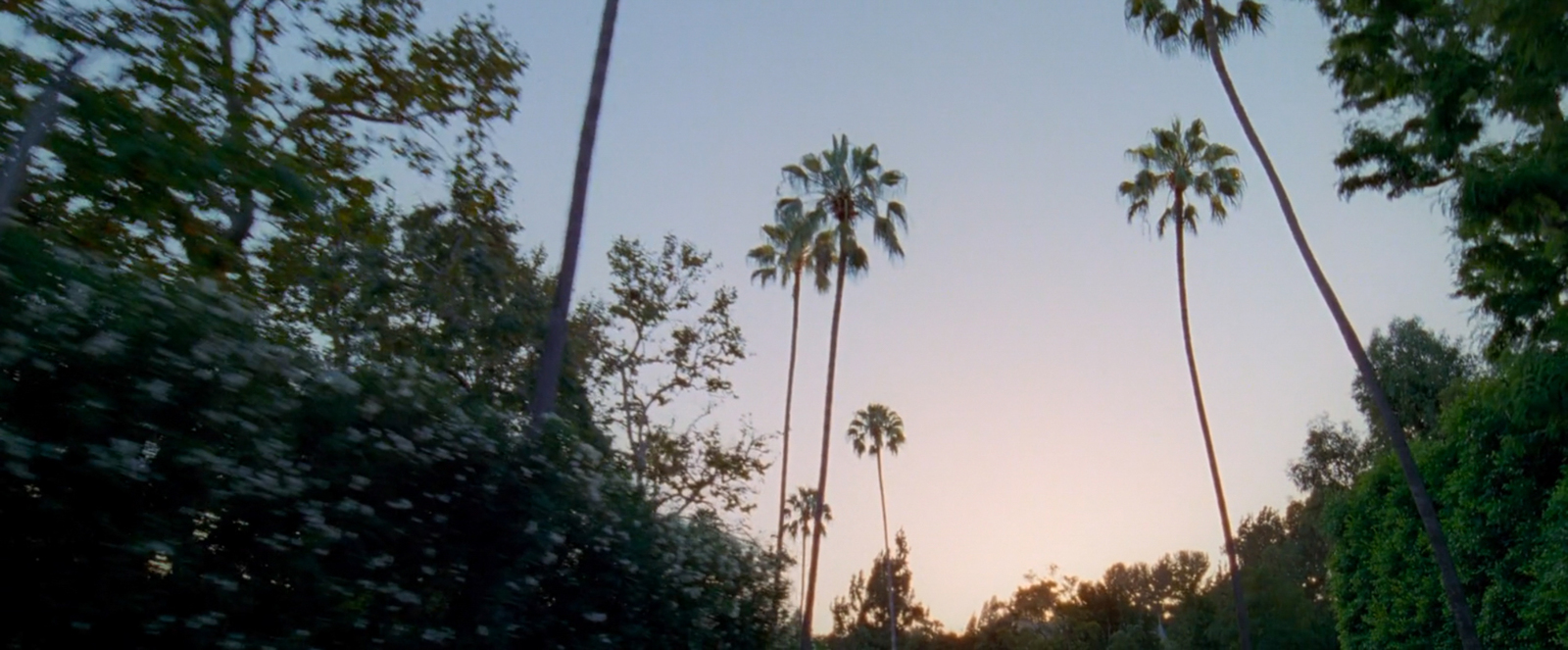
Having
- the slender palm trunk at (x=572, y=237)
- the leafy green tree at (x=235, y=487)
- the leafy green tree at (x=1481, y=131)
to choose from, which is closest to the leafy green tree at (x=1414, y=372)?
the leafy green tree at (x=1481, y=131)

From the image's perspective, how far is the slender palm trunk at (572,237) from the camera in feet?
36.2

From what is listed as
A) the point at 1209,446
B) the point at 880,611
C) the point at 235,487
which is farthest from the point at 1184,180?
the point at 880,611

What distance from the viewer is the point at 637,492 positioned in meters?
8.58

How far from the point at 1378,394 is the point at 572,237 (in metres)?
12.1

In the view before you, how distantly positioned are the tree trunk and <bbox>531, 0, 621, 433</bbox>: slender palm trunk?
17.0 ft

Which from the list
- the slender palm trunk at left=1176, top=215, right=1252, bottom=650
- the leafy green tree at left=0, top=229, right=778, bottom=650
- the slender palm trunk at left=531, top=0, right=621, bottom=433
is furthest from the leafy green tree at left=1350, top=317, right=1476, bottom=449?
the leafy green tree at left=0, top=229, right=778, bottom=650

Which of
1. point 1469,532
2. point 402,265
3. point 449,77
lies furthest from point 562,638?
point 1469,532

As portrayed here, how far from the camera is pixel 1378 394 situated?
15453mm

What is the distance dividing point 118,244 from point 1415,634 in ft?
64.6

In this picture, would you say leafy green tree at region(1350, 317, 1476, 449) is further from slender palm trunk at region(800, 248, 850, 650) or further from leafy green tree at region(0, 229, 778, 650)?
leafy green tree at region(0, 229, 778, 650)

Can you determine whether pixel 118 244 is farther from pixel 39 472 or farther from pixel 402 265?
pixel 402 265

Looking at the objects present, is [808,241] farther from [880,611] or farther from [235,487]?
[880,611]

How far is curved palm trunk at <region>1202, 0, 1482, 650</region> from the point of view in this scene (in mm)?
14133

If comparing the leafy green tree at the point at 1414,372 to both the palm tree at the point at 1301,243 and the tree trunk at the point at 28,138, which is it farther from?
the tree trunk at the point at 28,138
